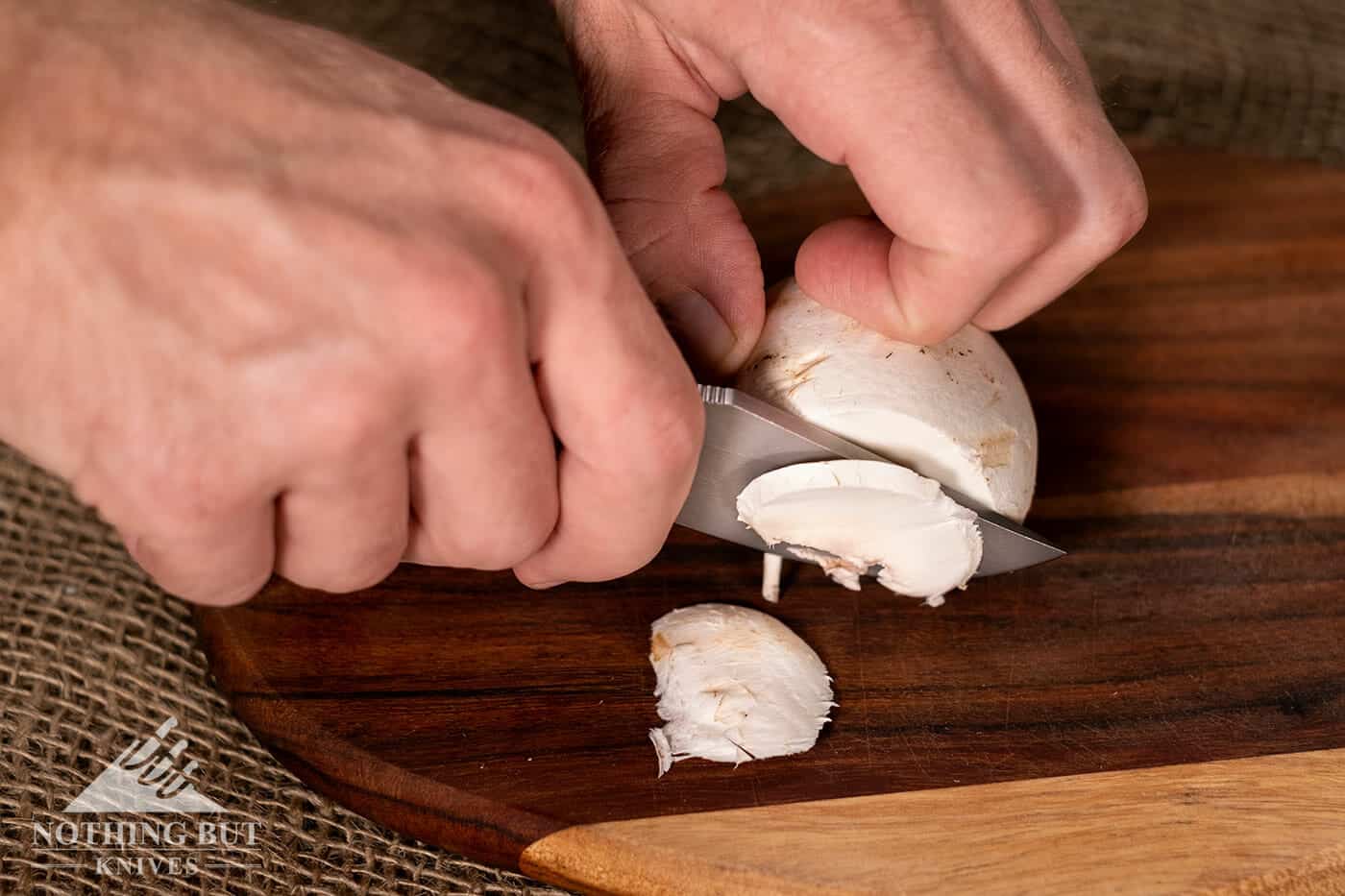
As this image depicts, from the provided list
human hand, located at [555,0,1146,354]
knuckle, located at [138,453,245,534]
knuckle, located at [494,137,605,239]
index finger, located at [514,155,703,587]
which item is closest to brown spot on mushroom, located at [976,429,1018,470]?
human hand, located at [555,0,1146,354]

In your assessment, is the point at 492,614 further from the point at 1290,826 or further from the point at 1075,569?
the point at 1290,826

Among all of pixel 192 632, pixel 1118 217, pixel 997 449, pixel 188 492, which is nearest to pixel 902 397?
pixel 997 449

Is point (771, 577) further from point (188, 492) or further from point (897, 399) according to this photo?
point (188, 492)

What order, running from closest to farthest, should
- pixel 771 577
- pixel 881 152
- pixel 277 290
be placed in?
pixel 277 290 < pixel 881 152 < pixel 771 577

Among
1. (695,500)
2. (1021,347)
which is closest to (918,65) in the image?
(695,500)

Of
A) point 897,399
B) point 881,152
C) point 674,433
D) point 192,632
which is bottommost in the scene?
point 192,632

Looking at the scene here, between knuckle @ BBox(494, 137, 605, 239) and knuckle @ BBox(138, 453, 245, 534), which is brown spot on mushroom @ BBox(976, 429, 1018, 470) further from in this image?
knuckle @ BBox(138, 453, 245, 534)

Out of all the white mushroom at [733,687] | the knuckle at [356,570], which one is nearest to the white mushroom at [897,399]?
the white mushroom at [733,687]
